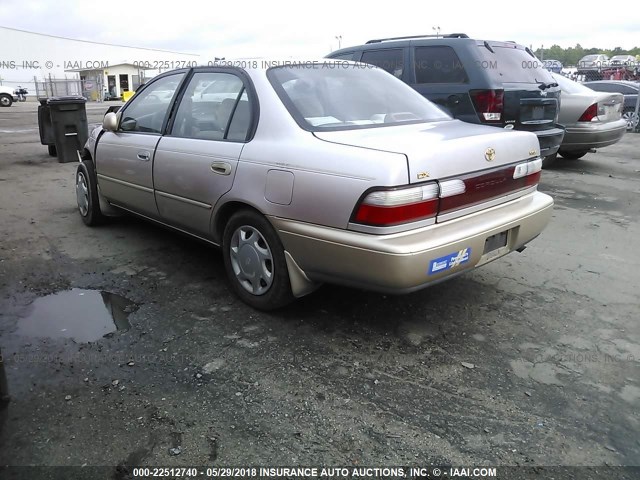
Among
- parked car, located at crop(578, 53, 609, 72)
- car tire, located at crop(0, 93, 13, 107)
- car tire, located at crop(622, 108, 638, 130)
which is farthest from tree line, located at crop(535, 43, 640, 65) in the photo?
car tire, located at crop(0, 93, 13, 107)

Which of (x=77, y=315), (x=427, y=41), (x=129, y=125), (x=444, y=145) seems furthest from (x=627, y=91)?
(x=77, y=315)

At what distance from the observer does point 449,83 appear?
21.7 feet

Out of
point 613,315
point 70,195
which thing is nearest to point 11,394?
point 613,315

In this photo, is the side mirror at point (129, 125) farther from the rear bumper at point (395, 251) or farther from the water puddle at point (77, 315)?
the rear bumper at point (395, 251)

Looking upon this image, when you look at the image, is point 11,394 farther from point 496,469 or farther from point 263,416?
A: point 496,469

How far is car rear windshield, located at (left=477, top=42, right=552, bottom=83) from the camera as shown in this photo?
257 inches

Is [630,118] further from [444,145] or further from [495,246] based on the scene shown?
[444,145]

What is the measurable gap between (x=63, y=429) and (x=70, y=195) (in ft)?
17.4

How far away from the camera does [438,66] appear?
677 cm

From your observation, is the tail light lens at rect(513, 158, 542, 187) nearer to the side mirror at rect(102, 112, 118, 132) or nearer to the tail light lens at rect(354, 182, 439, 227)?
the tail light lens at rect(354, 182, 439, 227)

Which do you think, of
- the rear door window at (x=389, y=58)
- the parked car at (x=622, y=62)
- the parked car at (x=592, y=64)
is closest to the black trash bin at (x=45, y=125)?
the rear door window at (x=389, y=58)

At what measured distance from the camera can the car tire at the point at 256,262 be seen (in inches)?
128

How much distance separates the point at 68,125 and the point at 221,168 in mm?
7221

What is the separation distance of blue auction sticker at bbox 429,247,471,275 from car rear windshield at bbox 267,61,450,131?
3.31 ft
